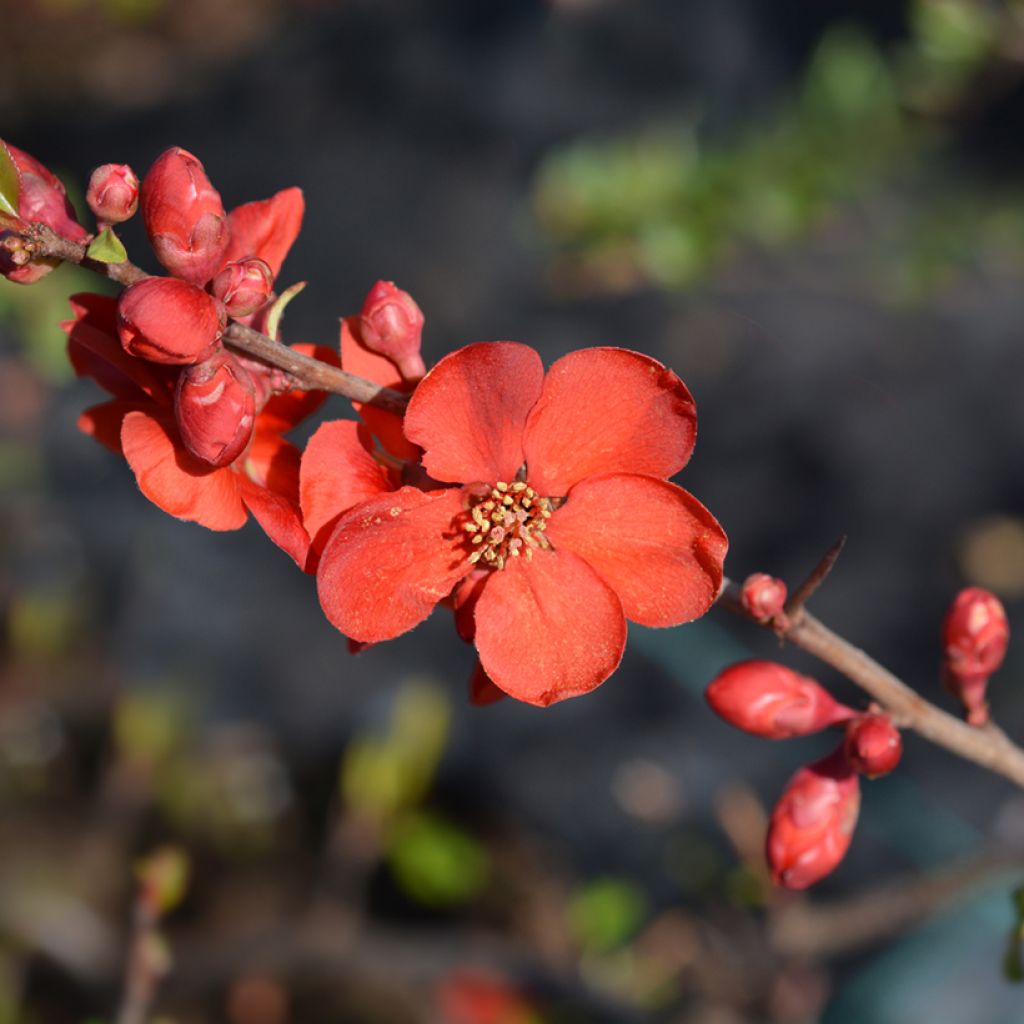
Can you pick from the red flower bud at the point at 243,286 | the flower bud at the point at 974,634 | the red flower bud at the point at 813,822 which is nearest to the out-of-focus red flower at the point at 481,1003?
the red flower bud at the point at 813,822

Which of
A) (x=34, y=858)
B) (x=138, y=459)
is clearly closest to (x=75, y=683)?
(x=34, y=858)

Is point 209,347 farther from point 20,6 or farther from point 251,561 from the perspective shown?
point 20,6

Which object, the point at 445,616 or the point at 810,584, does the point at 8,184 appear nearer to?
the point at 810,584

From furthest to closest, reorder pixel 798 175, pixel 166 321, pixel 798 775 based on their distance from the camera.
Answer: pixel 798 175, pixel 798 775, pixel 166 321

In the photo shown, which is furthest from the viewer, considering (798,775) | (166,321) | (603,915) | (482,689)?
(603,915)

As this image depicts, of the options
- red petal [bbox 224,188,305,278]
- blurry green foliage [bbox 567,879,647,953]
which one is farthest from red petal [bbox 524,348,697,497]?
blurry green foliage [bbox 567,879,647,953]

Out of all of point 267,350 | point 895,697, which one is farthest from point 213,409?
point 895,697

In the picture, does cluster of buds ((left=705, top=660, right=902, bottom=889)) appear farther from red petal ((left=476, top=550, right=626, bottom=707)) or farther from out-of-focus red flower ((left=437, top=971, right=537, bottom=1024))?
out-of-focus red flower ((left=437, top=971, right=537, bottom=1024))
